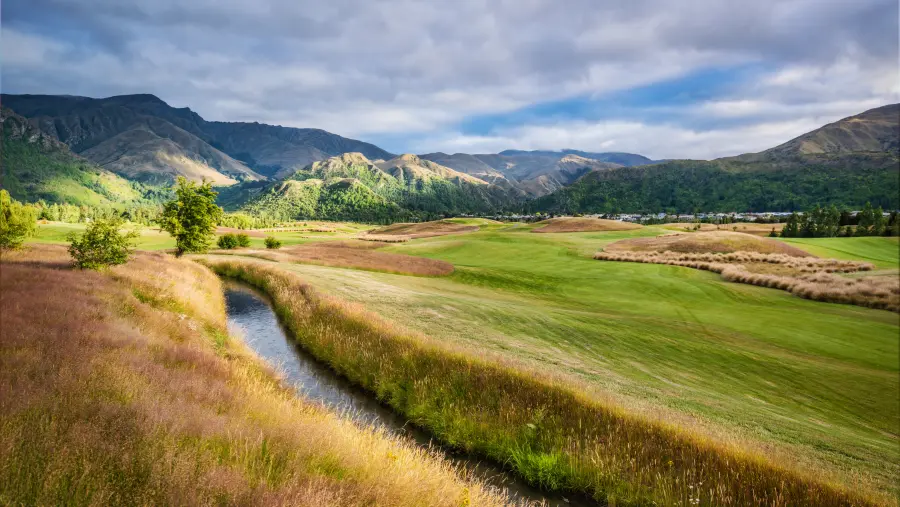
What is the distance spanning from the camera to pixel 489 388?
41.8 ft

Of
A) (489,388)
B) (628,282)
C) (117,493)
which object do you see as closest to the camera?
(117,493)

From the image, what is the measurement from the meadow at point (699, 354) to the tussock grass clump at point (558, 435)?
145 mm

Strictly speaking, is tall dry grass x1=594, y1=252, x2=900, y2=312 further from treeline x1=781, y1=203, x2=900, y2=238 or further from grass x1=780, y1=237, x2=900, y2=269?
treeline x1=781, y1=203, x2=900, y2=238

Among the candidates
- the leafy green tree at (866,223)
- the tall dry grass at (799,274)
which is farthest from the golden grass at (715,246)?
the leafy green tree at (866,223)

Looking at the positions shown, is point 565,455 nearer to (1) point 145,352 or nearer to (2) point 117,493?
(2) point 117,493

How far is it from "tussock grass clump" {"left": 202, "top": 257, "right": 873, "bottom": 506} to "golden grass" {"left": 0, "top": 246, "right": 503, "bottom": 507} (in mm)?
2856

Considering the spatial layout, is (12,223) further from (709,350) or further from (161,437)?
(709,350)

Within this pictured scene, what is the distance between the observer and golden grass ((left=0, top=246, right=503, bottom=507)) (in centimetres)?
488

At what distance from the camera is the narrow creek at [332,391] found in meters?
9.55

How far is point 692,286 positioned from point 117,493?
1574 inches

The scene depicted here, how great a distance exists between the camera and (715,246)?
5388 cm

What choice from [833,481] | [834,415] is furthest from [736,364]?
[833,481]

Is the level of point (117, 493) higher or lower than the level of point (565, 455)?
higher

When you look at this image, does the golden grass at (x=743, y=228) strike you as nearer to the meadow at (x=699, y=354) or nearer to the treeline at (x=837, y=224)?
the treeline at (x=837, y=224)
